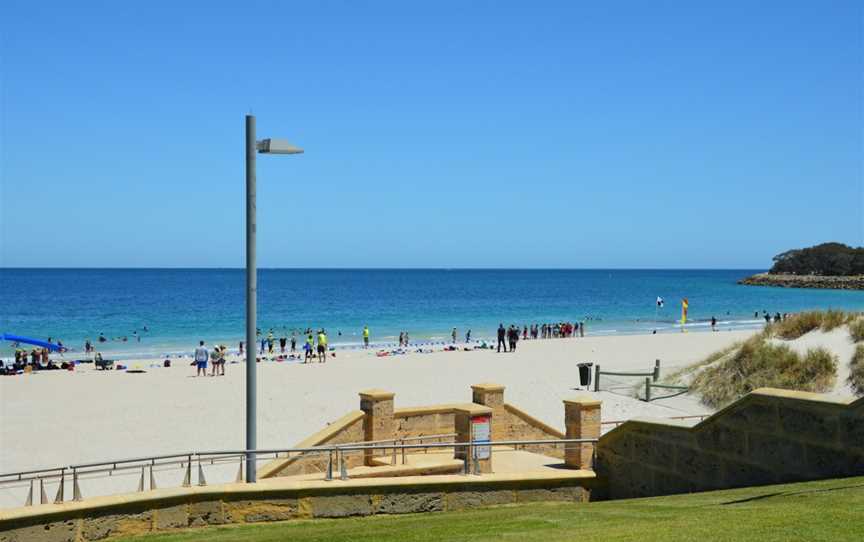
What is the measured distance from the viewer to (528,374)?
33.6 metres

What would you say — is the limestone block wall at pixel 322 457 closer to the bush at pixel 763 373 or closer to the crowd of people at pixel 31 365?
the bush at pixel 763 373

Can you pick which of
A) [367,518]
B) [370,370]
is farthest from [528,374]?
[367,518]

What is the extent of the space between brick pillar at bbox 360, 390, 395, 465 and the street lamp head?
5815 millimetres

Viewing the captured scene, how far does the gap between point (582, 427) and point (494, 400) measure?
2.57m

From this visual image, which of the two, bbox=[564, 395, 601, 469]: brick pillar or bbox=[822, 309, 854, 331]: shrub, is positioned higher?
bbox=[822, 309, 854, 331]: shrub

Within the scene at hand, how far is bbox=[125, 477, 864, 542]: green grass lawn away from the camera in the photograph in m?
7.20

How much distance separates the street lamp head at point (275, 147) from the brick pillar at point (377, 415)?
5.82m

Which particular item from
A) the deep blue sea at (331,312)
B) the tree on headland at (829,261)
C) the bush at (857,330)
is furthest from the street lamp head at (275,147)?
the tree on headland at (829,261)

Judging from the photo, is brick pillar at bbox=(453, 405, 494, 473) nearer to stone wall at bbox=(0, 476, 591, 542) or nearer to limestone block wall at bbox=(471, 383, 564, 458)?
stone wall at bbox=(0, 476, 591, 542)

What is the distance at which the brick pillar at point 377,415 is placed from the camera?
590 inches

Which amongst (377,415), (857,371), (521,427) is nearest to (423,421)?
(377,415)

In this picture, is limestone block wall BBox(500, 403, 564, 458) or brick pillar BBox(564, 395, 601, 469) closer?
brick pillar BBox(564, 395, 601, 469)

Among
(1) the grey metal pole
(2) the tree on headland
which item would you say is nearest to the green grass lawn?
(1) the grey metal pole

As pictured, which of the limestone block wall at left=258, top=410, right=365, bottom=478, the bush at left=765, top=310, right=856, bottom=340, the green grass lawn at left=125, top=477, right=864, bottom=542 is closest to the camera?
the green grass lawn at left=125, top=477, right=864, bottom=542
